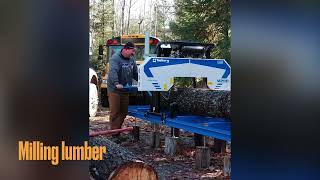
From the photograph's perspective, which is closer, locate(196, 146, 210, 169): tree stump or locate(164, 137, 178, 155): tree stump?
locate(196, 146, 210, 169): tree stump

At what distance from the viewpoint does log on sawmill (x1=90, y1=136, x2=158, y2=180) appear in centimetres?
280

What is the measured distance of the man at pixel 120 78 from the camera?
6598 mm

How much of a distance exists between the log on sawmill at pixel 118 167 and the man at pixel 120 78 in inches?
114

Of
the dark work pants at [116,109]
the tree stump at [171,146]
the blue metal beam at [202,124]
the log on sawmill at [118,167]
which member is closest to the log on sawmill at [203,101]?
the blue metal beam at [202,124]

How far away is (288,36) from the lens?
2.28 meters

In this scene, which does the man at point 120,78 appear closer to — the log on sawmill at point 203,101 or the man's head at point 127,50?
the man's head at point 127,50

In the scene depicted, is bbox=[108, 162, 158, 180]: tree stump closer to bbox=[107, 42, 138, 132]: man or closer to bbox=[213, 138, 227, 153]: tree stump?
bbox=[213, 138, 227, 153]: tree stump

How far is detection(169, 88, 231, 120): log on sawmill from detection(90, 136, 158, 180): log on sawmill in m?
2.12

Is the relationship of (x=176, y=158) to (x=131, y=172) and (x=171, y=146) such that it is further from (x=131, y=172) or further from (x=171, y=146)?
(x=131, y=172)

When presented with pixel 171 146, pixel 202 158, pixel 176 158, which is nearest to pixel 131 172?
pixel 202 158

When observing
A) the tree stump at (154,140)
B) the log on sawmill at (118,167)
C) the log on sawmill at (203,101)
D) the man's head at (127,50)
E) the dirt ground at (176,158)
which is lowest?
the dirt ground at (176,158)

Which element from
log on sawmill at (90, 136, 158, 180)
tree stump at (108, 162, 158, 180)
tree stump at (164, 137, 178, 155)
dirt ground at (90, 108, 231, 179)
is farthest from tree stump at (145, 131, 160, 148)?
tree stump at (108, 162, 158, 180)

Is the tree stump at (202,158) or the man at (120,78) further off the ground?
the man at (120,78)

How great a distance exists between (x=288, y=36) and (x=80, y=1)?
Result: 1.18 meters
